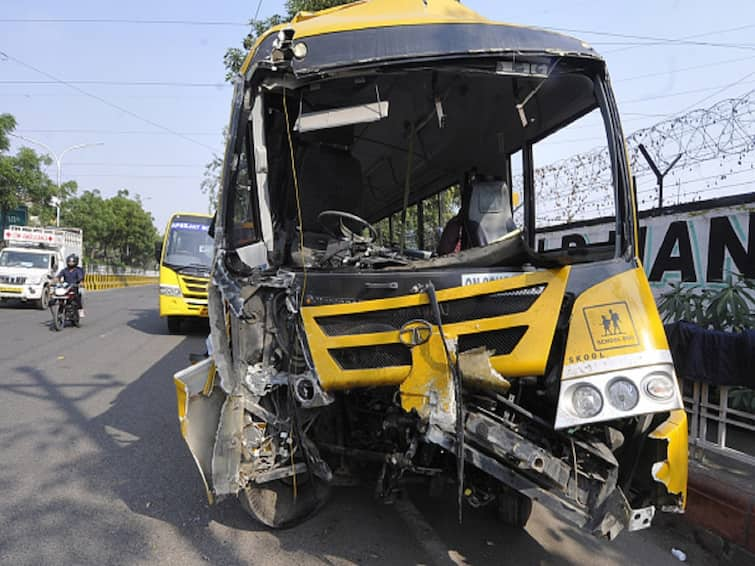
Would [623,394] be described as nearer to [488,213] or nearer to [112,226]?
[488,213]

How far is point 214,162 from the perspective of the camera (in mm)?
18078

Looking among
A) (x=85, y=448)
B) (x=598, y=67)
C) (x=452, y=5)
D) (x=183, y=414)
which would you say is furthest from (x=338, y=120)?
(x=85, y=448)

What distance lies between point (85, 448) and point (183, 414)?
84.5 inches

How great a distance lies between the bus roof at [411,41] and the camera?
2438 mm

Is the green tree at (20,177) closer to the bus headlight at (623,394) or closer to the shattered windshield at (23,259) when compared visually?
the shattered windshield at (23,259)

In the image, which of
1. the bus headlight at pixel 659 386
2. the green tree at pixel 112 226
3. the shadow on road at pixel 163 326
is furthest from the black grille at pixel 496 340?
the green tree at pixel 112 226

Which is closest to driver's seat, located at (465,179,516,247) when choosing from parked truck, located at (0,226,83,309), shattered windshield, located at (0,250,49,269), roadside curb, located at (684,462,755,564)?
roadside curb, located at (684,462,755,564)

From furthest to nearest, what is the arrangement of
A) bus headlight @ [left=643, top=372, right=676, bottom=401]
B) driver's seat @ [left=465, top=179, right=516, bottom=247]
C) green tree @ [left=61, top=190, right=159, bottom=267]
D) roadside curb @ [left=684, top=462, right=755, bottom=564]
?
green tree @ [left=61, top=190, right=159, bottom=267], driver's seat @ [left=465, top=179, right=516, bottom=247], roadside curb @ [left=684, top=462, right=755, bottom=564], bus headlight @ [left=643, top=372, right=676, bottom=401]

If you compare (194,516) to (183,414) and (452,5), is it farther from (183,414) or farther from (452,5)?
(452,5)

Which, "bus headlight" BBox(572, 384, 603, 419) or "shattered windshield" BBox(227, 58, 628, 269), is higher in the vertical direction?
"shattered windshield" BBox(227, 58, 628, 269)

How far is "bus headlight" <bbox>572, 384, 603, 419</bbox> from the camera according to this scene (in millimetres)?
2080

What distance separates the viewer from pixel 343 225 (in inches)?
128

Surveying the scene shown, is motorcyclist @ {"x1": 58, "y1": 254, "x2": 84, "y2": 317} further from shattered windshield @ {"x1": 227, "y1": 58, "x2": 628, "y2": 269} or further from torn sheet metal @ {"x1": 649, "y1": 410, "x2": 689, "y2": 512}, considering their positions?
torn sheet metal @ {"x1": 649, "y1": 410, "x2": 689, "y2": 512}

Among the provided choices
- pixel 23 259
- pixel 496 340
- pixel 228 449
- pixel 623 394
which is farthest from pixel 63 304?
pixel 623 394
